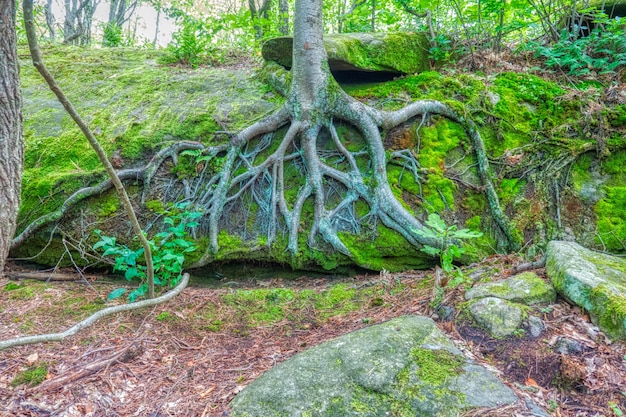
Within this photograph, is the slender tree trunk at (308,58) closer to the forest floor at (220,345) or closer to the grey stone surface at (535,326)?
the forest floor at (220,345)

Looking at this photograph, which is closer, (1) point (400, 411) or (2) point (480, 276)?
(1) point (400, 411)

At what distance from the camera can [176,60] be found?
7676mm

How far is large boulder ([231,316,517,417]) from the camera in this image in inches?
82.0

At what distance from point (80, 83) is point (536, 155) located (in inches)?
295

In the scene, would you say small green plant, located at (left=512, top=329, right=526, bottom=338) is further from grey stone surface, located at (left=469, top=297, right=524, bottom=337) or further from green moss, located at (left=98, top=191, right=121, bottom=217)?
green moss, located at (left=98, top=191, right=121, bottom=217)

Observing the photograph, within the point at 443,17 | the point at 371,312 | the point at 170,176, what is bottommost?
the point at 371,312

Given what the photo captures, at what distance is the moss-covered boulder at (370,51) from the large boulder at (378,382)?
4.27 metres

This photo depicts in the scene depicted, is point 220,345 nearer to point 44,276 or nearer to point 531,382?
point 531,382

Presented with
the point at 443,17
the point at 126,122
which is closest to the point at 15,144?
the point at 126,122

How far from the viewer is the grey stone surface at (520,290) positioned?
9.46 feet

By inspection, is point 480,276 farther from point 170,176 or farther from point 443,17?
point 443,17

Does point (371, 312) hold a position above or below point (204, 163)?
below

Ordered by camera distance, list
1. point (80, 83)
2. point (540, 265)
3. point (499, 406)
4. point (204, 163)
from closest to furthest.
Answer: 1. point (499, 406)
2. point (540, 265)
3. point (204, 163)
4. point (80, 83)

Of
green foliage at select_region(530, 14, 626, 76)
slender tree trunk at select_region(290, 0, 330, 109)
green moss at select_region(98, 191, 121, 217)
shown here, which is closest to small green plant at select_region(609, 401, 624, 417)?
slender tree trunk at select_region(290, 0, 330, 109)
